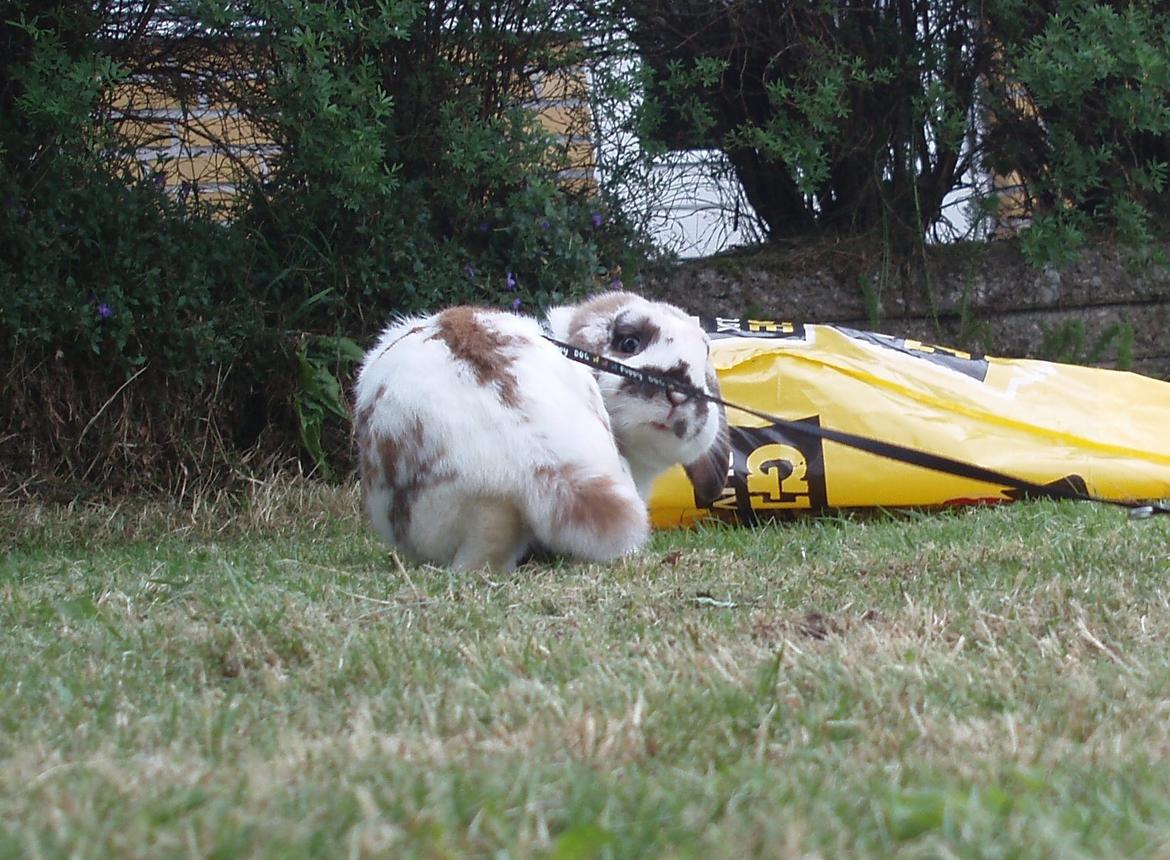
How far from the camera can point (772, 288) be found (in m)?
5.78

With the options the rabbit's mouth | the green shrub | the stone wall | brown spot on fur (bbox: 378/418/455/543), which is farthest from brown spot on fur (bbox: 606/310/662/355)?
the stone wall

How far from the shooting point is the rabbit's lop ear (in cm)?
349

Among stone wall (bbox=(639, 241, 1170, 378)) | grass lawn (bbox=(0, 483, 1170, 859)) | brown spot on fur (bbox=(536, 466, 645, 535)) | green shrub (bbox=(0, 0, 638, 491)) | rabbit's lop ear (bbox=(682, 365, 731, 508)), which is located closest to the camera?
grass lawn (bbox=(0, 483, 1170, 859))

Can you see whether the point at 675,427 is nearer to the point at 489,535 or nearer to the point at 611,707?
the point at 489,535

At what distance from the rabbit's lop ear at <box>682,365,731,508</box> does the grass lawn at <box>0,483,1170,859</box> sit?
26.7 inches

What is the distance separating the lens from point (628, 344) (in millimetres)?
3229

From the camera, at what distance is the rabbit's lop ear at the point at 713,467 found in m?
3.49

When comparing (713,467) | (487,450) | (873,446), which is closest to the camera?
(487,450)

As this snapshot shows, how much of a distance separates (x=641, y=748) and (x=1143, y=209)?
495 cm

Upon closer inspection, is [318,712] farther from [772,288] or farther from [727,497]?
[772,288]

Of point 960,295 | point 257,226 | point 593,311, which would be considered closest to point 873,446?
point 593,311

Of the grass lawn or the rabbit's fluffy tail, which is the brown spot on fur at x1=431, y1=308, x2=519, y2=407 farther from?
the grass lawn

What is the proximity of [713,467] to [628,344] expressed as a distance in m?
0.55

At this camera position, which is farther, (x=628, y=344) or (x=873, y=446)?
(x=628, y=344)
